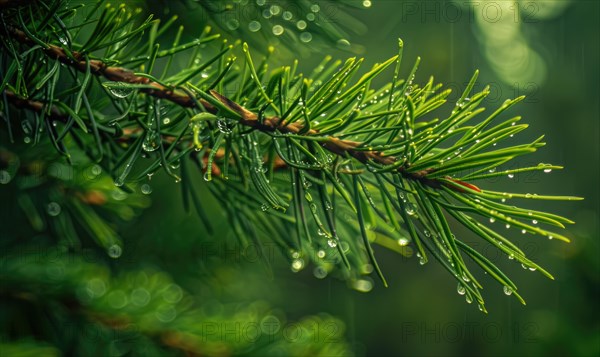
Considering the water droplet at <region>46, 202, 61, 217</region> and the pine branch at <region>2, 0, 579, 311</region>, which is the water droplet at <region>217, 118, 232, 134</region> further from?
the water droplet at <region>46, 202, 61, 217</region>

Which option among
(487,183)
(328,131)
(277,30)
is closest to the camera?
(328,131)

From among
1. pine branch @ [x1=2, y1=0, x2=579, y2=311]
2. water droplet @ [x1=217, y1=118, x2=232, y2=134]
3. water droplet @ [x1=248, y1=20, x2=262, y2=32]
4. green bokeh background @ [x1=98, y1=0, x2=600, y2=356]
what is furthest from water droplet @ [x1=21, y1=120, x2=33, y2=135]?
green bokeh background @ [x1=98, y1=0, x2=600, y2=356]

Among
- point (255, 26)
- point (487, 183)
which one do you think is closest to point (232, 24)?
point (255, 26)

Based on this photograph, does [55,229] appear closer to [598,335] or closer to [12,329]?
[12,329]

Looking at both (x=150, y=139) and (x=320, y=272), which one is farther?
(x=320, y=272)

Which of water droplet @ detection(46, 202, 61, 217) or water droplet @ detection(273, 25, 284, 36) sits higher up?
water droplet @ detection(273, 25, 284, 36)

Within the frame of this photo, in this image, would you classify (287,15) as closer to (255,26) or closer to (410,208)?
(255,26)

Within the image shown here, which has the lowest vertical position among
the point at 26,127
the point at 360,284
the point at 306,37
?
the point at 360,284

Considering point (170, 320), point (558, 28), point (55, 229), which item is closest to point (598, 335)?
point (170, 320)

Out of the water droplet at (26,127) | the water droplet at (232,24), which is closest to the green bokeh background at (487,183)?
the water droplet at (232,24)
